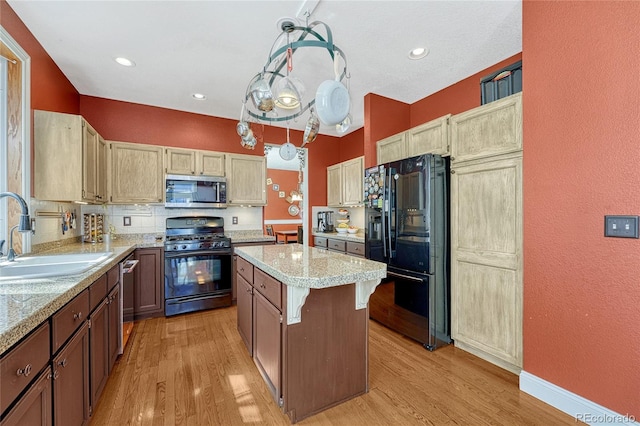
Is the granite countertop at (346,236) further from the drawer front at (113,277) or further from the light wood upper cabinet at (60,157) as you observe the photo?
the light wood upper cabinet at (60,157)

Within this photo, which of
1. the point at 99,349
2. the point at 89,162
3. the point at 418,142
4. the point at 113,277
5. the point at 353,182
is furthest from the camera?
the point at 353,182

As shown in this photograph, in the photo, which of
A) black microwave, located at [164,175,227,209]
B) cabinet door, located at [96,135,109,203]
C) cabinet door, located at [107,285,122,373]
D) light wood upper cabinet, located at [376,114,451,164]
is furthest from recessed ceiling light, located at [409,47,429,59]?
cabinet door, located at [96,135,109,203]

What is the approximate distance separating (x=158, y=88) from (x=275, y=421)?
11.6 ft

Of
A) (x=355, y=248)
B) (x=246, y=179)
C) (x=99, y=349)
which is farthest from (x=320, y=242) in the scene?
(x=99, y=349)

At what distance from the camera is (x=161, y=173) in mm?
3541

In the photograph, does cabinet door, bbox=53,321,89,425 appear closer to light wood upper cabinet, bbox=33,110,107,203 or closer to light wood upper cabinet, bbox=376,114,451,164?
light wood upper cabinet, bbox=33,110,107,203

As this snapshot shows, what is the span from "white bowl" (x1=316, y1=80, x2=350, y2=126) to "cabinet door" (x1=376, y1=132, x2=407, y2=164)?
1713mm

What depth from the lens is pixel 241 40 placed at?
2.35 metres

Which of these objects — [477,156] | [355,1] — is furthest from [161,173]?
[477,156]

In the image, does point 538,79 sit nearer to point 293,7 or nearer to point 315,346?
point 293,7

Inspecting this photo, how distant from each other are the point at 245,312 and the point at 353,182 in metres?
2.52

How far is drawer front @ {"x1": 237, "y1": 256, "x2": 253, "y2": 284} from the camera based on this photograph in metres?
2.19

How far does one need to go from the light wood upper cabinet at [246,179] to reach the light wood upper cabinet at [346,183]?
4.06ft

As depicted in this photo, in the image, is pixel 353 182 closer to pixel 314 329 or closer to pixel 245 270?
pixel 245 270
